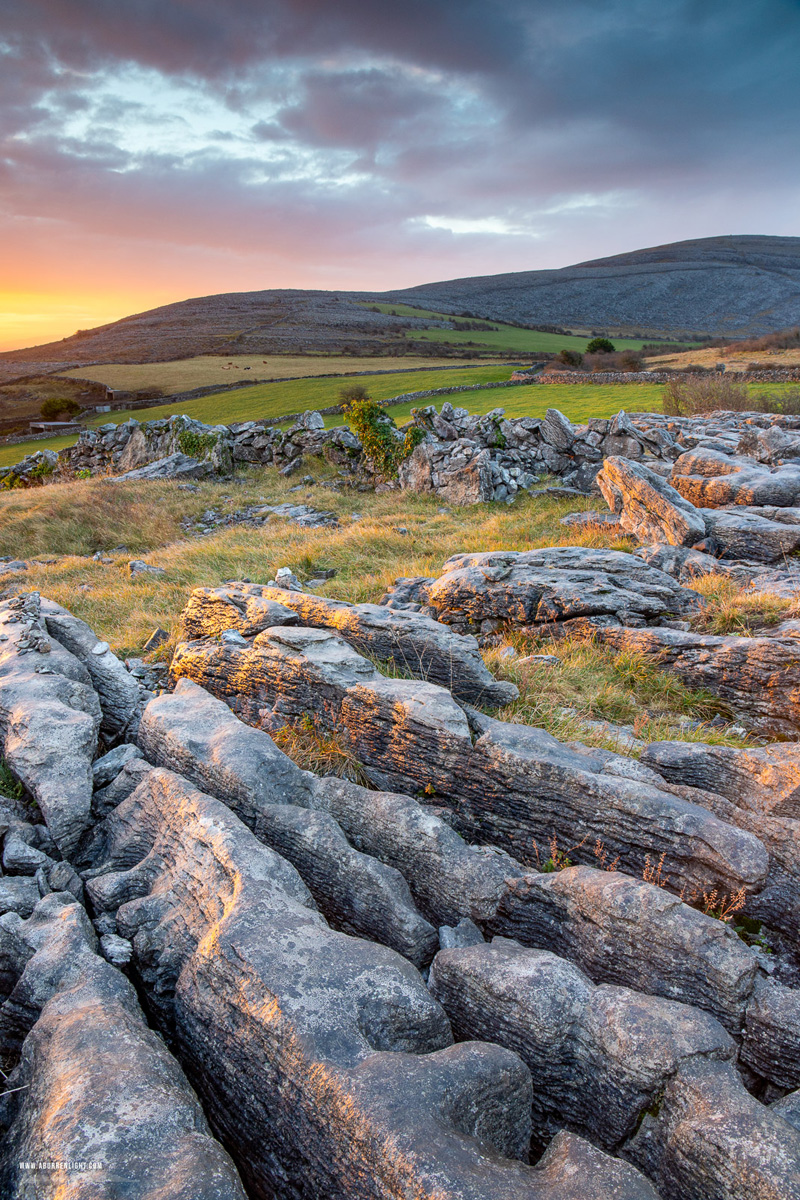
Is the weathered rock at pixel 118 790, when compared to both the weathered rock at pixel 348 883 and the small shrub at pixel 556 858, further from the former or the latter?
the small shrub at pixel 556 858

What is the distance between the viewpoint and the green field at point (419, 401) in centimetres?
3400

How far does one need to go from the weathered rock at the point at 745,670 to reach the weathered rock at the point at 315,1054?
606cm

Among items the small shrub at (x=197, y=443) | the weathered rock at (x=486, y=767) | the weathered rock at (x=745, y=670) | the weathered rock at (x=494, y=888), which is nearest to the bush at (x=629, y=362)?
the small shrub at (x=197, y=443)

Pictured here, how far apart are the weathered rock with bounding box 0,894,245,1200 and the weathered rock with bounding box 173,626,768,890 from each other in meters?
3.11

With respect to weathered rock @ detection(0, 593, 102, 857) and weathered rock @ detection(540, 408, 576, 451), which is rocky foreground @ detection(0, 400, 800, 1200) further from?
weathered rock @ detection(540, 408, 576, 451)

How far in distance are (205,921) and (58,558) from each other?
18126 mm

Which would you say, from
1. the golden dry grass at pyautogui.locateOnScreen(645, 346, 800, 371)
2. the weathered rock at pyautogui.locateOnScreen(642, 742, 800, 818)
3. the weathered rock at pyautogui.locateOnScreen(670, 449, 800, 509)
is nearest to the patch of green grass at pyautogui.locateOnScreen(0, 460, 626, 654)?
the weathered rock at pyautogui.locateOnScreen(670, 449, 800, 509)

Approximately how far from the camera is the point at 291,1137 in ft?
9.93

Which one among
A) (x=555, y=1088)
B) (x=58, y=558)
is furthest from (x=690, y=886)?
(x=58, y=558)

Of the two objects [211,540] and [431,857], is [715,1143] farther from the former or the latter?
[211,540]

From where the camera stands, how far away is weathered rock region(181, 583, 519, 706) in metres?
7.92

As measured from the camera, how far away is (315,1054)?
9.95 ft

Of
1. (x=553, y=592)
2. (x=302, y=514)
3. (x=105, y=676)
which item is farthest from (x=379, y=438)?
(x=105, y=676)

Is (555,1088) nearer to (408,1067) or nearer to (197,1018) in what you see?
(408,1067)
